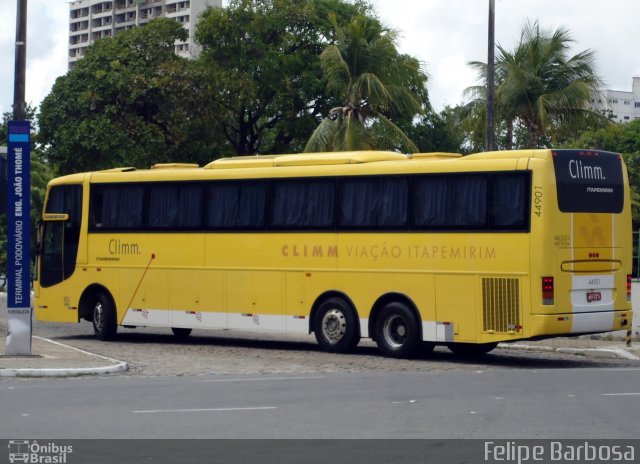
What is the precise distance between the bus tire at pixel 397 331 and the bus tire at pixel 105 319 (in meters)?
6.58

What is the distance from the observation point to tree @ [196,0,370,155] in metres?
51.2

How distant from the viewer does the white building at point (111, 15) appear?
570 ft

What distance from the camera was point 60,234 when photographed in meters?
27.7

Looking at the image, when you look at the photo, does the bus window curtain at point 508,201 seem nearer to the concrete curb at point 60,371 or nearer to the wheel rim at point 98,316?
the concrete curb at point 60,371

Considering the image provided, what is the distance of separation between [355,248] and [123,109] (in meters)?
28.0

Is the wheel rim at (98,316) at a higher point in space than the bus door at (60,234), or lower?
lower

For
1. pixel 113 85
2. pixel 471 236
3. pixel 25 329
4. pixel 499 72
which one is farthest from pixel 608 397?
pixel 113 85

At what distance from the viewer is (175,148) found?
164 ft

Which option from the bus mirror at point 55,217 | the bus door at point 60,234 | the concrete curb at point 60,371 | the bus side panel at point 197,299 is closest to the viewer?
the concrete curb at point 60,371

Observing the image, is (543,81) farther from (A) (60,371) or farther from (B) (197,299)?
(A) (60,371)
